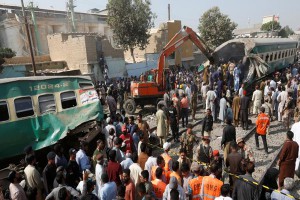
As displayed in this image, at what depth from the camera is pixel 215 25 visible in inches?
1400

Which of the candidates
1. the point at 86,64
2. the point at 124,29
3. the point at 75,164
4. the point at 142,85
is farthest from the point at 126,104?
the point at 124,29

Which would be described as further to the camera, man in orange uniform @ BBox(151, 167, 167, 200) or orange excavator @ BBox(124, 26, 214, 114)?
orange excavator @ BBox(124, 26, 214, 114)

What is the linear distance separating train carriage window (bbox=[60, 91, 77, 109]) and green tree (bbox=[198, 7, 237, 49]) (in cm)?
3008

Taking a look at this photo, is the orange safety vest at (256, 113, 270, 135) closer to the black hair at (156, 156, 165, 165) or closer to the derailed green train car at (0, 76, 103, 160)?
the black hair at (156, 156, 165, 165)

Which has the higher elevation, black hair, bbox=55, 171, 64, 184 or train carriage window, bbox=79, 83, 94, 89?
train carriage window, bbox=79, 83, 94, 89

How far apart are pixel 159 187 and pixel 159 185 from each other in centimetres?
4

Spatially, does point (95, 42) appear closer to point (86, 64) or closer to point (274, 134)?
point (86, 64)

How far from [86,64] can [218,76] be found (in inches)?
481

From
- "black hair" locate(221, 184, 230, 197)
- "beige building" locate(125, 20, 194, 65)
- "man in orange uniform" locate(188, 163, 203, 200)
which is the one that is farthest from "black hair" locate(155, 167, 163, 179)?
"beige building" locate(125, 20, 194, 65)

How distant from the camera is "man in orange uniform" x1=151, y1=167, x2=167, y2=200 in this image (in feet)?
16.3

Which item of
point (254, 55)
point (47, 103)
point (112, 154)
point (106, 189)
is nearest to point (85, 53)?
point (254, 55)

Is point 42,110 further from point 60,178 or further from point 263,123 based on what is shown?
point 263,123

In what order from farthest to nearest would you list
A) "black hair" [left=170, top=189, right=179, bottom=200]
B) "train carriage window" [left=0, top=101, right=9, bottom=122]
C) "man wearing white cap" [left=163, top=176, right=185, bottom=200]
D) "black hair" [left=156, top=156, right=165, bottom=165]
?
"train carriage window" [left=0, top=101, right=9, bottom=122]
"black hair" [left=156, top=156, right=165, bottom=165]
"man wearing white cap" [left=163, top=176, right=185, bottom=200]
"black hair" [left=170, top=189, right=179, bottom=200]

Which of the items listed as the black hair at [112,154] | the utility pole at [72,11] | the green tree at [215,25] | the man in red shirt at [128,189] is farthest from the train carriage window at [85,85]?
the utility pole at [72,11]
